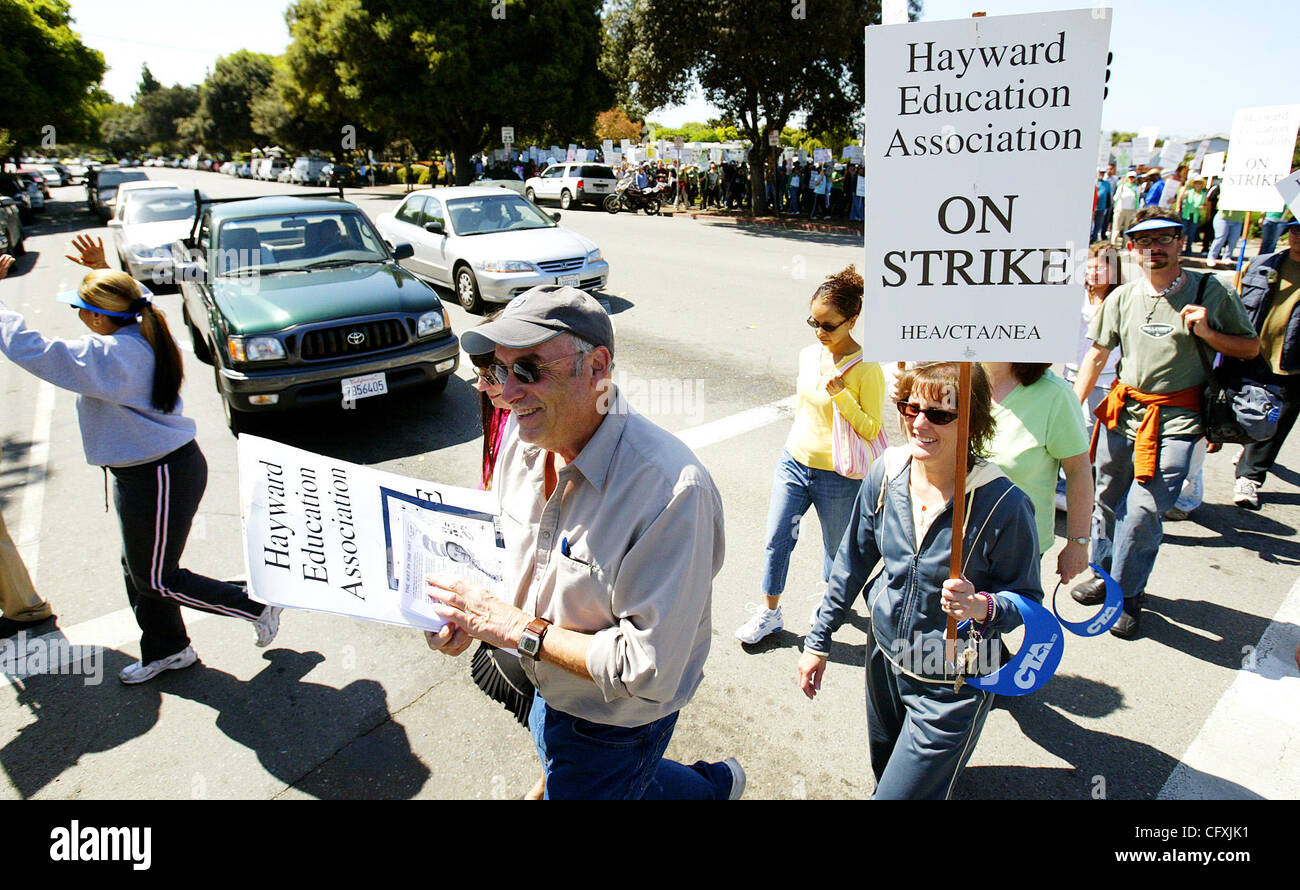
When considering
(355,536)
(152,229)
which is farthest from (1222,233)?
(152,229)

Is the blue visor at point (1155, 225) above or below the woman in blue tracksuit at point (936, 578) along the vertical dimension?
above

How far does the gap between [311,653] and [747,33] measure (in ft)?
71.8

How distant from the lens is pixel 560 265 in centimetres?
1084

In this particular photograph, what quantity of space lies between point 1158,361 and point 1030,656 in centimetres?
246

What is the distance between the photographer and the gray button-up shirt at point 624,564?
1.79 metres

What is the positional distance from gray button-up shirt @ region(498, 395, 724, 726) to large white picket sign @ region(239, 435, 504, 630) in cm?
20

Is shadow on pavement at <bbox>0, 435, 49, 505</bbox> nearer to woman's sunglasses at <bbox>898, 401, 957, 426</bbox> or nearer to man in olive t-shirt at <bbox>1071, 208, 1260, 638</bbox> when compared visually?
woman's sunglasses at <bbox>898, 401, 957, 426</bbox>

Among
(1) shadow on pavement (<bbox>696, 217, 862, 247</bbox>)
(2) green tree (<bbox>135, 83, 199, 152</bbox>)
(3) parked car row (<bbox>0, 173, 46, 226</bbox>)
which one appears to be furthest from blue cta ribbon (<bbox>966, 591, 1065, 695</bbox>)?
(2) green tree (<bbox>135, 83, 199, 152</bbox>)

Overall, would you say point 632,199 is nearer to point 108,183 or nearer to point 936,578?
point 108,183

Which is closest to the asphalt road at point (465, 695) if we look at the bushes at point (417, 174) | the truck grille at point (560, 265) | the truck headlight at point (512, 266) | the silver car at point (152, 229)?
the truck headlight at point (512, 266)

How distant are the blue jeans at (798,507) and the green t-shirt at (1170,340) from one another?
5.56 ft

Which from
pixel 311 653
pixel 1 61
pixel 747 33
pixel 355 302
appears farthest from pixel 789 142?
pixel 311 653

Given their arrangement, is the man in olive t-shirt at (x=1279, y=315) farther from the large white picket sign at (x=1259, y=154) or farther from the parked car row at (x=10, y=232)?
the parked car row at (x=10, y=232)
